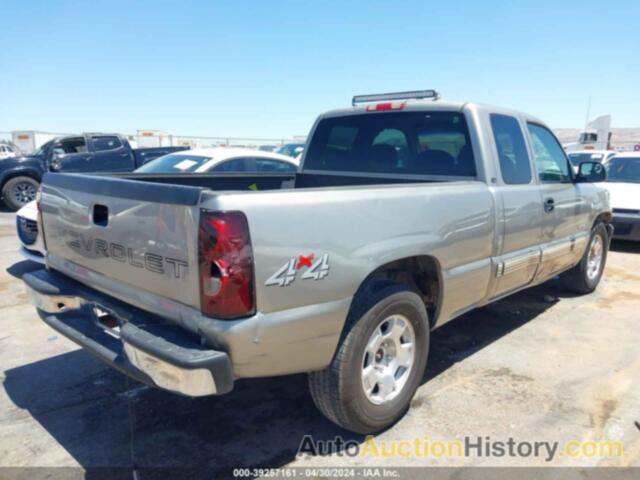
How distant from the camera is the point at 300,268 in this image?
2.31m

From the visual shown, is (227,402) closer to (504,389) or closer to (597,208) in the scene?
(504,389)

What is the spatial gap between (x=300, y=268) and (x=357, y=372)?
2.47ft

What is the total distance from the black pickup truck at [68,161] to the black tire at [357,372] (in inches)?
450

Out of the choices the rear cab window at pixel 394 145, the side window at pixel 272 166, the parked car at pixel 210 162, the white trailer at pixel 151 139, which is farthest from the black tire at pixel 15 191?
the white trailer at pixel 151 139

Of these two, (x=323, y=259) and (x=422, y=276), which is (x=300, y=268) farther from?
(x=422, y=276)

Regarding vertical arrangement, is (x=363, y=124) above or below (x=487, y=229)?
above

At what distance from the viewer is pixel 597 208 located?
5.49 metres

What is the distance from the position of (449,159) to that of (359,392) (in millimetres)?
2016

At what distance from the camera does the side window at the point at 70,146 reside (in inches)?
527

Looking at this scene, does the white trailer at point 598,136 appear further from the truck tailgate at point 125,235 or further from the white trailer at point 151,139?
the truck tailgate at point 125,235

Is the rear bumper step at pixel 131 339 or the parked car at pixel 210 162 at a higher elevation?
the parked car at pixel 210 162

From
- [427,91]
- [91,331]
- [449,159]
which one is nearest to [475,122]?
[449,159]

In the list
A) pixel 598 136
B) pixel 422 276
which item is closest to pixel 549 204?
pixel 422 276

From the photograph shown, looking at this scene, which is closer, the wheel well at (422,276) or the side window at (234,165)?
the wheel well at (422,276)
